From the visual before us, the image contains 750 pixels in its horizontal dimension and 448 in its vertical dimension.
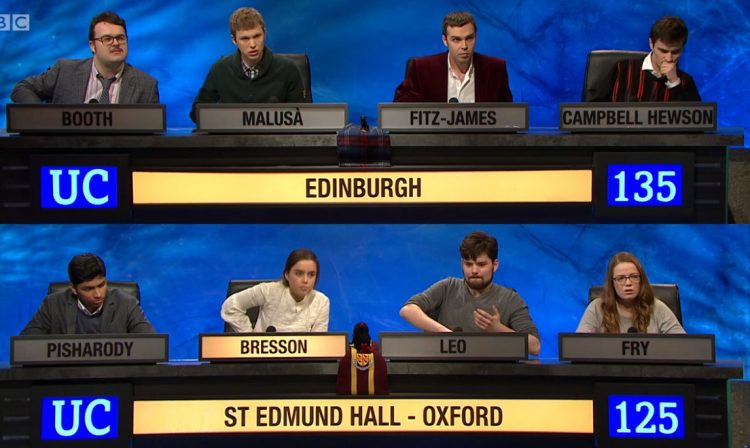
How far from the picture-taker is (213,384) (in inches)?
109

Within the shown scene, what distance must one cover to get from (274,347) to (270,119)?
22.5 inches

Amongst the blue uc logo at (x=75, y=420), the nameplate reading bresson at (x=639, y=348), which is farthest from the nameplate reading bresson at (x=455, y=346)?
the blue uc logo at (x=75, y=420)

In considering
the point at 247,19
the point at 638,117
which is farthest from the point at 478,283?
the point at 638,117

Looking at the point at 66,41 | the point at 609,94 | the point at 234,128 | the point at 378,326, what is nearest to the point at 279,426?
the point at 234,128

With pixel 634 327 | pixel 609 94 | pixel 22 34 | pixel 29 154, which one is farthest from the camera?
pixel 22 34

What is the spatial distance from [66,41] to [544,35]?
3.05m

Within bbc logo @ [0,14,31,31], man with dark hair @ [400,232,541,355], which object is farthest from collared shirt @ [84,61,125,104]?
bbc logo @ [0,14,31,31]

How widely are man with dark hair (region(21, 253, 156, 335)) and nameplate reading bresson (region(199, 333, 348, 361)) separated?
1129 millimetres

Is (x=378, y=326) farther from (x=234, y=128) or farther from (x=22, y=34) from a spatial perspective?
(x=234, y=128)

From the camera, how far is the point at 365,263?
24.1 ft

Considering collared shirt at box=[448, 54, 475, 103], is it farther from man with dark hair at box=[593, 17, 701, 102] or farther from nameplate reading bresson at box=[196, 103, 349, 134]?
nameplate reading bresson at box=[196, 103, 349, 134]

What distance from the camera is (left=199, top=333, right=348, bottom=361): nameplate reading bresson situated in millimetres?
2814

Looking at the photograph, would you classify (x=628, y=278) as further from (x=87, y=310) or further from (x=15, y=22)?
(x=15, y=22)

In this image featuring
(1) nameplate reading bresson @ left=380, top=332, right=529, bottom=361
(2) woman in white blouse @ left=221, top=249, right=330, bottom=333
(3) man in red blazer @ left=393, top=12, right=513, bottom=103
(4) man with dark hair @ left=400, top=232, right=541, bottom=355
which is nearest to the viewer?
(1) nameplate reading bresson @ left=380, top=332, right=529, bottom=361
